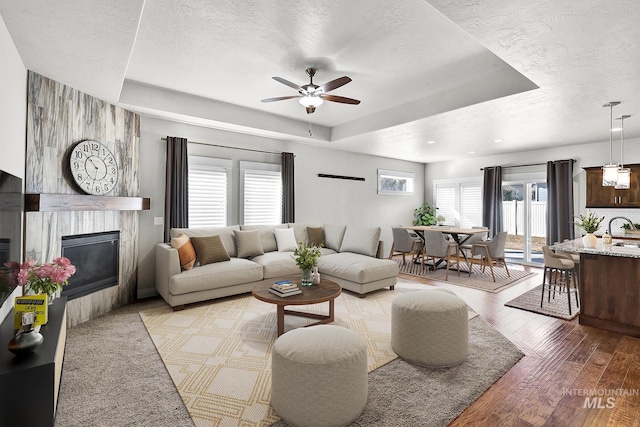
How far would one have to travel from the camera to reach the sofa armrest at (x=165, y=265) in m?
3.87

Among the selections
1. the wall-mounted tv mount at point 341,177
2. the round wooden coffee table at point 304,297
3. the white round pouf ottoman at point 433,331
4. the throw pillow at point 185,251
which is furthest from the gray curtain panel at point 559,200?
the throw pillow at point 185,251

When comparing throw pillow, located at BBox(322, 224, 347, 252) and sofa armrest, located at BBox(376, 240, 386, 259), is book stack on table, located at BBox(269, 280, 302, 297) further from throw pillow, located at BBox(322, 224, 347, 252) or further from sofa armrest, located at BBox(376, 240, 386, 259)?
throw pillow, located at BBox(322, 224, 347, 252)

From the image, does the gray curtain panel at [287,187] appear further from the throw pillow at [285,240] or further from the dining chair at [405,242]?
the dining chair at [405,242]

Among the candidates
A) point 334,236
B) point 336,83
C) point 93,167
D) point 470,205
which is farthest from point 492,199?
point 93,167

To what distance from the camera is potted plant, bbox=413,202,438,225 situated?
8539mm

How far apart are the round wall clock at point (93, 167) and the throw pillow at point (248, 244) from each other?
1.81 m

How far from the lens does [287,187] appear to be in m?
5.93

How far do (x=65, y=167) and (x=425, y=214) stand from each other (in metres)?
A: 7.75

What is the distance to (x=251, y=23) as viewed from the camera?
2.62 metres

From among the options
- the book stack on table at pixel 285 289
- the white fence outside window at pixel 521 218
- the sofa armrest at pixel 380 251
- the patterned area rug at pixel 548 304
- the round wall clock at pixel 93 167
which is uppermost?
the round wall clock at pixel 93 167

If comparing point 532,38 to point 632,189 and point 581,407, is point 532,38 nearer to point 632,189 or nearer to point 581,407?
point 581,407

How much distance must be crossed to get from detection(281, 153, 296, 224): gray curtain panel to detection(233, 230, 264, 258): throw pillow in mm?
1019

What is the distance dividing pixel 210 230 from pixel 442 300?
349 cm

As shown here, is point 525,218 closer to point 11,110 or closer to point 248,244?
point 248,244
